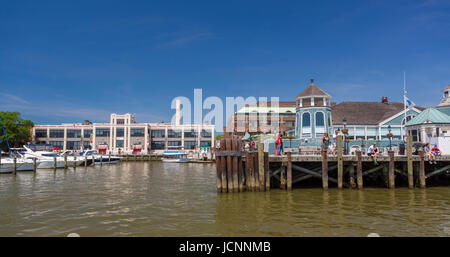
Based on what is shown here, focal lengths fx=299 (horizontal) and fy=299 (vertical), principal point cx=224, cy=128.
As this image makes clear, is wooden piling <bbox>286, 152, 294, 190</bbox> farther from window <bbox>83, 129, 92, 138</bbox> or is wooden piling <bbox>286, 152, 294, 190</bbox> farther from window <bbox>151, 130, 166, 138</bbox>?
window <bbox>83, 129, 92, 138</bbox>

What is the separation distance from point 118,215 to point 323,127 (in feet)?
78.0

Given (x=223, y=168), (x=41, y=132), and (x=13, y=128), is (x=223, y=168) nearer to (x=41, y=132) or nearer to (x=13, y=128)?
(x=13, y=128)

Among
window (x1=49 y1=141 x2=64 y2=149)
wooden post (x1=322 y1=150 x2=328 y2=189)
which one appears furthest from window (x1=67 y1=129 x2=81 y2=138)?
wooden post (x1=322 y1=150 x2=328 y2=189)

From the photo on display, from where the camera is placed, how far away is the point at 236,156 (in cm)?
1703

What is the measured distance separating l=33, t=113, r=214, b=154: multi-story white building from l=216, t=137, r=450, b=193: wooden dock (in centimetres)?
7754

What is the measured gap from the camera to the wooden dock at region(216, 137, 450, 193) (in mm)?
17297

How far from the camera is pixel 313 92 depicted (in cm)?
3172

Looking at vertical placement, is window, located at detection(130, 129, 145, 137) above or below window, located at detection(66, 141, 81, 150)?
above

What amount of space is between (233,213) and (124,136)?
9328 cm

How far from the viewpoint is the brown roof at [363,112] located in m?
37.0

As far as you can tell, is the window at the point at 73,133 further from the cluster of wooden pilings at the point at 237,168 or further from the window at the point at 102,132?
the cluster of wooden pilings at the point at 237,168

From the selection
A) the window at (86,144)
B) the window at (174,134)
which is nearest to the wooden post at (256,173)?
the window at (174,134)

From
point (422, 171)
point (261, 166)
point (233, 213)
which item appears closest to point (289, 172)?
point (261, 166)
